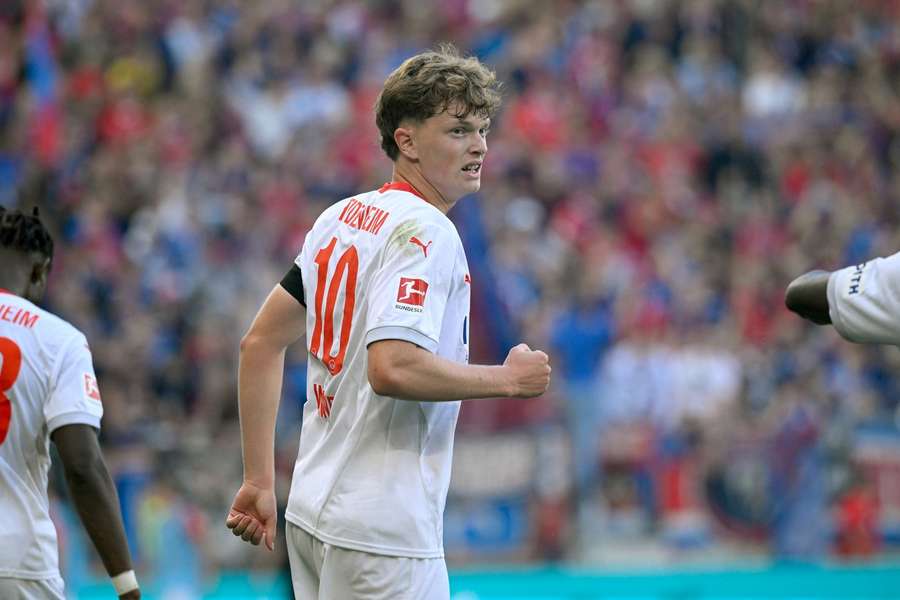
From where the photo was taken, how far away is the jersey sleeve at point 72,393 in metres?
4.79

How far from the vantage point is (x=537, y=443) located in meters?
12.7

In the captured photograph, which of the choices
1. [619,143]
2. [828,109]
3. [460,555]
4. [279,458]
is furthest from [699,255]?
[279,458]

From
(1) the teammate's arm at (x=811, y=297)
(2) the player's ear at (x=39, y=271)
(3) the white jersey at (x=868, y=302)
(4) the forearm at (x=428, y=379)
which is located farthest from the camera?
(2) the player's ear at (x=39, y=271)

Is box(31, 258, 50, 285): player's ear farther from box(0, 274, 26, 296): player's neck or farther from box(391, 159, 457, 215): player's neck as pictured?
box(391, 159, 457, 215): player's neck

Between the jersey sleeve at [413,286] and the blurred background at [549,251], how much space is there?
5149mm

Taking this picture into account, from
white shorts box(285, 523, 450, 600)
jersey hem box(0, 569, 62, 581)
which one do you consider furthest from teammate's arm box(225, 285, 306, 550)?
jersey hem box(0, 569, 62, 581)

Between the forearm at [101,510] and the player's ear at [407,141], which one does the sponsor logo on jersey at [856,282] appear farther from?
the forearm at [101,510]

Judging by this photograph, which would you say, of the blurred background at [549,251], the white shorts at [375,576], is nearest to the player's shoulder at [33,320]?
the white shorts at [375,576]

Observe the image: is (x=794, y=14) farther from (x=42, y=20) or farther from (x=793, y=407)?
(x=42, y=20)

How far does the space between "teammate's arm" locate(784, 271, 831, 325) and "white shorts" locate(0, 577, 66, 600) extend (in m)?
2.53

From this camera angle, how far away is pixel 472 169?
14.3ft

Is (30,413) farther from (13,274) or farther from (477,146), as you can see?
(477,146)

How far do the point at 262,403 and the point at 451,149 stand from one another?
1.00m

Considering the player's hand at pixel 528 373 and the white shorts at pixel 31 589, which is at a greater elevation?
the player's hand at pixel 528 373
